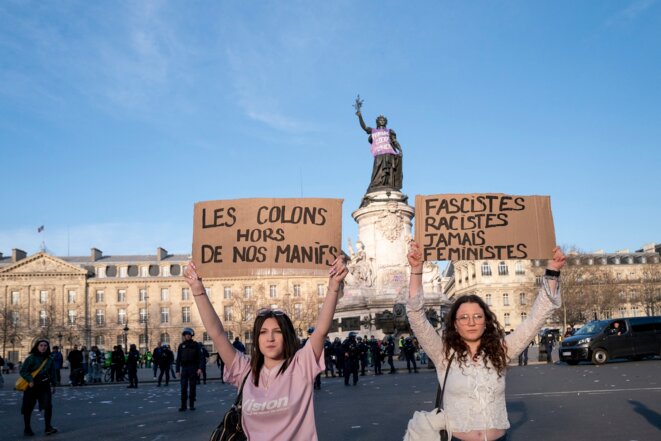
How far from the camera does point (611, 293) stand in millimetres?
75500

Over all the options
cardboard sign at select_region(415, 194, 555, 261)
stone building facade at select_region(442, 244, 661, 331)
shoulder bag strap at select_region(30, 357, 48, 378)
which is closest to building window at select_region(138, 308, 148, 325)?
stone building facade at select_region(442, 244, 661, 331)

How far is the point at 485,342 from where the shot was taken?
4.12 meters

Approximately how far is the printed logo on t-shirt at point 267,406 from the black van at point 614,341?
2244 centimetres

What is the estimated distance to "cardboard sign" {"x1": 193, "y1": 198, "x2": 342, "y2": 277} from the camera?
21.7 ft

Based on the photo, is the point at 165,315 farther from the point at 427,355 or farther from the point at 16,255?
the point at 427,355

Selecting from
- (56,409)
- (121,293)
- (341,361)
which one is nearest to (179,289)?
(121,293)

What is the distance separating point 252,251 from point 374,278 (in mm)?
30860

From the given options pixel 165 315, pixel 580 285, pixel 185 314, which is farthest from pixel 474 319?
pixel 165 315

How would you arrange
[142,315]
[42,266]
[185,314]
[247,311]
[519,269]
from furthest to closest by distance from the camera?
[185,314] < [42,266] < [142,315] < [519,269] < [247,311]

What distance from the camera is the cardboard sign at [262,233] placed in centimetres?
662

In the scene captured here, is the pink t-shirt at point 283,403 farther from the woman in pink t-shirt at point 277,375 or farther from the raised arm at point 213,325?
the raised arm at point 213,325

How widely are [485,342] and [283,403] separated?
1.24 meters

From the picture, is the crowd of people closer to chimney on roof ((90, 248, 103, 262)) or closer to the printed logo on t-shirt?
the printed logo on t-shirt

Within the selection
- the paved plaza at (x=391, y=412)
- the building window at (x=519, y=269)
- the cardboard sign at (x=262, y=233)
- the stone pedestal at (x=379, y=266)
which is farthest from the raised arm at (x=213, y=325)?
the building window at (x=519, y=269)
